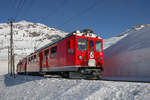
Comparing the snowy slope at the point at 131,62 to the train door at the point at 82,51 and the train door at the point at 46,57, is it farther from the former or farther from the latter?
the train door at the point at 46,57

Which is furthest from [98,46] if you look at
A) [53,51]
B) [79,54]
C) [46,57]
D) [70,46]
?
[46,57]

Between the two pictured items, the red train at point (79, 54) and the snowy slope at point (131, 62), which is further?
the snowy slope at point (131, 62)

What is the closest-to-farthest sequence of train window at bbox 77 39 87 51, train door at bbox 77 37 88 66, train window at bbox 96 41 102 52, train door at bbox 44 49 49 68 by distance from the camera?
1. train door at bbox 77 37 88 66
2. train window at bbox 77 39 87 51
3. train window at bbox 96 41 102 52
4. train door at bbox 44 49 49 68

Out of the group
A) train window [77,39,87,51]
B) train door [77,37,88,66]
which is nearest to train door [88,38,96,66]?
train door [77,37,88,66]

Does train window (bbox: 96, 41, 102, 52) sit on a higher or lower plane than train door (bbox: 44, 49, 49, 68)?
higher

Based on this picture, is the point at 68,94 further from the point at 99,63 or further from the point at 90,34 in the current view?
the point at 90,34

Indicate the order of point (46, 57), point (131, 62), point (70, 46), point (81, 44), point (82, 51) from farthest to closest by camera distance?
point (131, 62) → point (46, 57) → point (81, 44) → point (82, 51) → point (70, 46)

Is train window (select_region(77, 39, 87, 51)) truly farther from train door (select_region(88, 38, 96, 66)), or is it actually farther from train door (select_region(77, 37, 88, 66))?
train door (select_region(88, 38, 96, 66))

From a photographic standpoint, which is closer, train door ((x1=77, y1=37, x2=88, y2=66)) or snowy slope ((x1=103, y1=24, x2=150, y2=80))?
train door ((x1=77, y1=37, x2=88, y2=66))

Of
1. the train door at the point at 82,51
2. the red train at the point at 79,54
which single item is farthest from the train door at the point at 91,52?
the train door at the point at 82,51

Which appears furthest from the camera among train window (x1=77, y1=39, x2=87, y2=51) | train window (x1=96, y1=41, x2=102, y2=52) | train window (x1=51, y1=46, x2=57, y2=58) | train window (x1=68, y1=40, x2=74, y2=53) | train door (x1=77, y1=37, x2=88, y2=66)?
train window (x1=51, y1=46, x2=57, y2=58)

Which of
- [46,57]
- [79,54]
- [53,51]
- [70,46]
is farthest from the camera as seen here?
[46,57]

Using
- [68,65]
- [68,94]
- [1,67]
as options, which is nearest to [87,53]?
[68,65]

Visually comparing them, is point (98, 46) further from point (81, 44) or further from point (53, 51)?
point (53, 51)
